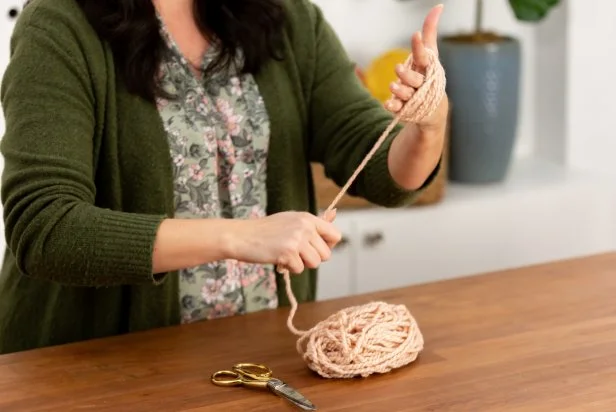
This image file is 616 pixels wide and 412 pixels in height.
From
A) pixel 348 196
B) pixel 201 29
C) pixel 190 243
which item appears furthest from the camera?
pixel 348 196

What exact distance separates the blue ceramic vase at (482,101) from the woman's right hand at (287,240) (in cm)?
141

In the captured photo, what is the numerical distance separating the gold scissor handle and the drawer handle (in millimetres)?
1203

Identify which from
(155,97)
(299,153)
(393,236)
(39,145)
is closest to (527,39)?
(393,236)

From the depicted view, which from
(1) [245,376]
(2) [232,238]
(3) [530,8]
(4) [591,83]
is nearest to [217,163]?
(2) [232,238]

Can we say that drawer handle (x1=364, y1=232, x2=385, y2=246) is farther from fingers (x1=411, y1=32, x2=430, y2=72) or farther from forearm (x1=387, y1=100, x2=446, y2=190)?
fingers (x1=411, y1=32, x2=430, y2=72)

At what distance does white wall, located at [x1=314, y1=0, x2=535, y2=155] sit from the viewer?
9.63ft

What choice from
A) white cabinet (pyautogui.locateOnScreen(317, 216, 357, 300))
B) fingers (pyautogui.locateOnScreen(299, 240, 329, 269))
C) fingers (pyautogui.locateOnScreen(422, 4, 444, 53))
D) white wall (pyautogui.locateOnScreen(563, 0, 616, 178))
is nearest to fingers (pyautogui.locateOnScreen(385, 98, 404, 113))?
fingers (pyautogui.locateOnScreen(422, 4, 444, 53))

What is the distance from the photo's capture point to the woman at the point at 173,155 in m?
1.52

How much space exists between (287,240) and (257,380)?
18cm

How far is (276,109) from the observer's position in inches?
72.3

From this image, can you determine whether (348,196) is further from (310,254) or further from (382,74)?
(310,254)

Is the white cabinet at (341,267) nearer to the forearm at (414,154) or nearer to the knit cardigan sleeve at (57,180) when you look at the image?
the forearm at (414,154)

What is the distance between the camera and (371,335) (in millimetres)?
1471

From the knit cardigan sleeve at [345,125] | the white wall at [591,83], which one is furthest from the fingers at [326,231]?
the white wall at [591,83]
